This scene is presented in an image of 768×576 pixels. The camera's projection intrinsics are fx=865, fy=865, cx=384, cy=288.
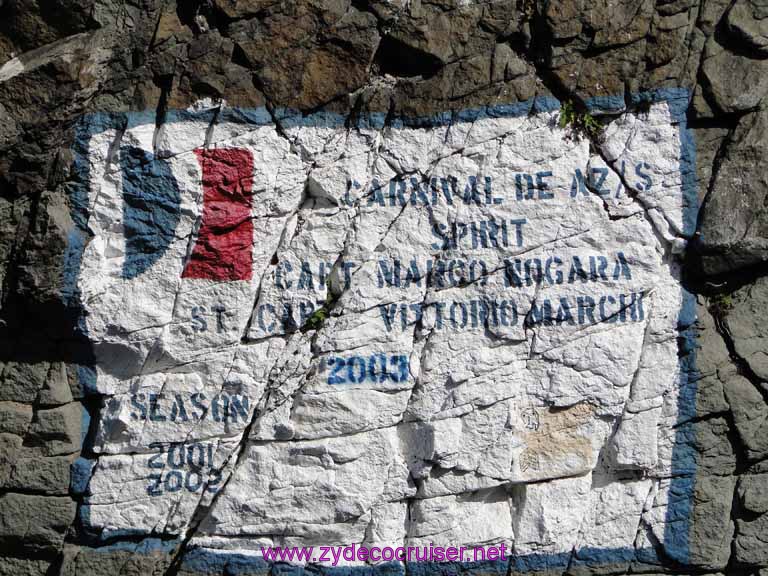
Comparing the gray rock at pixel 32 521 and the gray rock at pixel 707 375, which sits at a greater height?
the gray rock at pixel 707 375

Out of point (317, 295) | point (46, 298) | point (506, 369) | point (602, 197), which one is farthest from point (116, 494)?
point (602, 197)

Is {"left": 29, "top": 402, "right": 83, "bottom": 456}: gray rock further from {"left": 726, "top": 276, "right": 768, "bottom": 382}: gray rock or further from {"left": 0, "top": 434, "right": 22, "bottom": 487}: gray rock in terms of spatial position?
{"left": 726, "top": 276, "right": 768, "bottom": 382}: gray rock

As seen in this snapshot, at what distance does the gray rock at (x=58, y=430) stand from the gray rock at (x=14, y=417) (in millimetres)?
31

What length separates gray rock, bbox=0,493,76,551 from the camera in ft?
11.0

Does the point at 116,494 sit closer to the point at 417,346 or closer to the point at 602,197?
the point at 417,346

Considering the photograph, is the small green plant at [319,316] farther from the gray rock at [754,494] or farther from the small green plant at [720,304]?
the gray rock at [754,494]

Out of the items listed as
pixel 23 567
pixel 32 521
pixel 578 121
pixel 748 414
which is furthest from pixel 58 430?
pixel 748 414

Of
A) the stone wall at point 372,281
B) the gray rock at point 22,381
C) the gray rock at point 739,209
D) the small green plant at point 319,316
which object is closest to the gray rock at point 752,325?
the stone wall at point 372,281

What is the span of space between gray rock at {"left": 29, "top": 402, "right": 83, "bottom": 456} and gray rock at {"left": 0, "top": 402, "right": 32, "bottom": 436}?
0.03 metres

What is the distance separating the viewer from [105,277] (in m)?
3.38

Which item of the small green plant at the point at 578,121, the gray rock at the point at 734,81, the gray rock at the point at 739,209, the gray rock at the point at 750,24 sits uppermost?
the gray rock at the point at 750,24

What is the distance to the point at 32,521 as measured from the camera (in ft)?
A: 11.1

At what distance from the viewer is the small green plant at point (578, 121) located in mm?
3461

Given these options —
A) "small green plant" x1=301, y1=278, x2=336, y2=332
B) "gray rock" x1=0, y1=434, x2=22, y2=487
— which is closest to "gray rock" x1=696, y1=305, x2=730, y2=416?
"small green plant" x1=301, y1=278, x2=336, y2=332
